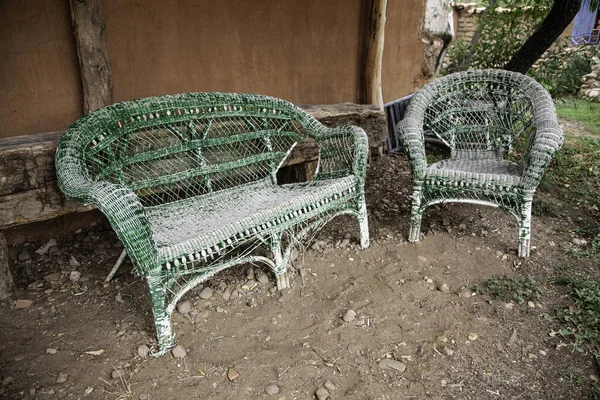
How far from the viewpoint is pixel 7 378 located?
2.02m

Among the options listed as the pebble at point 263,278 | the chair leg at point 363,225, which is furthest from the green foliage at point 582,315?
the pebble at point 263,278

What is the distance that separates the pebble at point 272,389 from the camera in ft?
6.31

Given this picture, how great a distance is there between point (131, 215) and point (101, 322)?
86 centimetres

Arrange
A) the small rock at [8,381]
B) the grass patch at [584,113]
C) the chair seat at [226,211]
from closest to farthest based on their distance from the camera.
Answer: the small rock at [8,381], the chair seat at [226,211], the grass patch at [584,113]

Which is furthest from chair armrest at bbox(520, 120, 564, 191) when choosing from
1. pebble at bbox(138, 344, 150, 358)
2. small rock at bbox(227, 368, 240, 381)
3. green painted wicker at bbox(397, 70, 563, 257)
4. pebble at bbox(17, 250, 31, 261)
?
pebble at bbox(17, 250, 31, 261)

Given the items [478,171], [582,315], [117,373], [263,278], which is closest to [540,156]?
[478,171]

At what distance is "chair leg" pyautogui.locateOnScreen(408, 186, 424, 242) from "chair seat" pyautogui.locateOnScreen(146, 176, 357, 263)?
476mm

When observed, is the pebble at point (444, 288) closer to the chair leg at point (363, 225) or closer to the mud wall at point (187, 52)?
the chair leg at point (363, 225)

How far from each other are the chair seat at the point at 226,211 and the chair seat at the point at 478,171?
0.56 metres

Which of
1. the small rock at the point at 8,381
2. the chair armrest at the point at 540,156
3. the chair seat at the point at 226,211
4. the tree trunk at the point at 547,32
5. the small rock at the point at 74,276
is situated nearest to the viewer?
the small rock at the point at 8,381

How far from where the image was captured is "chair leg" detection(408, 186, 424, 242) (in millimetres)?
2896

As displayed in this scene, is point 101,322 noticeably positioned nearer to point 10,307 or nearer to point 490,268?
point 10,307

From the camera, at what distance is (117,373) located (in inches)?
79.7

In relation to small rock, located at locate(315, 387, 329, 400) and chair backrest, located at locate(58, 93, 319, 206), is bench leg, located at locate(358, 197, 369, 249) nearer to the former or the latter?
chair backrest, located at locate(58, 93, 319, 206)
